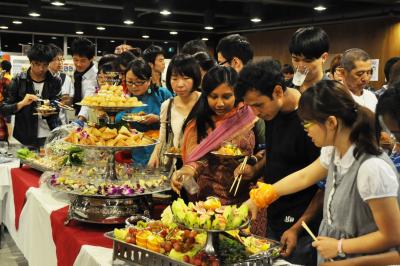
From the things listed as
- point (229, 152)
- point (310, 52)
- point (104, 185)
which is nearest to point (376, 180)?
point (229, 152)

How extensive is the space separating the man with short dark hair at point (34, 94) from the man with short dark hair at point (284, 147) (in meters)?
2.24

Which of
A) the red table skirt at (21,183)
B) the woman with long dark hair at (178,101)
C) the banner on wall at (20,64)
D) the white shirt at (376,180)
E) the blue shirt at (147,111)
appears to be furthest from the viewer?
the banner on wall at (20,64)

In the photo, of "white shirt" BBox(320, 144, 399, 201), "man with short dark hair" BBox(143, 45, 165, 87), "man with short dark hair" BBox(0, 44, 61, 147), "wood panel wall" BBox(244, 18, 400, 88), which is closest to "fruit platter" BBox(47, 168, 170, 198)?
"white shirt" BBox(320, 144, 399, 201)

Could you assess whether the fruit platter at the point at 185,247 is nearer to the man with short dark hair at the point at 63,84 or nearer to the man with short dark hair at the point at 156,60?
the man with short dark hair at the point at 156,60

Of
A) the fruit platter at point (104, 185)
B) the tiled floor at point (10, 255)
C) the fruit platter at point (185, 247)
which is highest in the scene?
the fruit platter at point (104, 185)

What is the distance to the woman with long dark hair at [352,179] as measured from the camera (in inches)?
46.4

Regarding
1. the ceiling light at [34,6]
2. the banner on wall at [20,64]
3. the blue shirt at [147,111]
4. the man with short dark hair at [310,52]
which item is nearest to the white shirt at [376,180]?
the man with short dark hair at [310,52]

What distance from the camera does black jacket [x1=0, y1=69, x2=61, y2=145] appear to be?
138 inches

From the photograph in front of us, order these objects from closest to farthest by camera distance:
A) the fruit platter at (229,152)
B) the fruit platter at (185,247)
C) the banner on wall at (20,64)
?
the fruit platter at (185,247)
the fruit platter at (229,152)
the banner on wall at (20,64)

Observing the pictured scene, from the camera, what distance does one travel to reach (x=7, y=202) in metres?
3.30

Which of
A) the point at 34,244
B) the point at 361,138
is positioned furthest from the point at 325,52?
the point at 34,244

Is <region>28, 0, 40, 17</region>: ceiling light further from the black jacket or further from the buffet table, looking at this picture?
the buffet table

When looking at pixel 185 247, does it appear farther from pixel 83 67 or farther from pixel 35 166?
pixel 83 67

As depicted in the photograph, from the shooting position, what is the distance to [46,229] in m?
2.27
